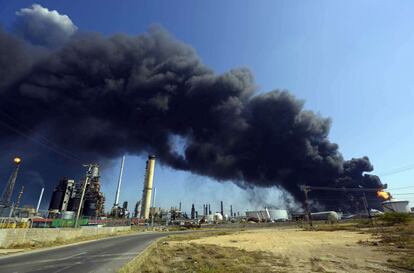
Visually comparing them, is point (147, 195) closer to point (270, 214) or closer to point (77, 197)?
point (77, 197)

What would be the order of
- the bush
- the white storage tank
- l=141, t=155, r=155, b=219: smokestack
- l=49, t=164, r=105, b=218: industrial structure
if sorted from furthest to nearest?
the white storage tank
l=141, t=155, r=155, b=219: smokestack
l=49, t=164, r=105, b=218: industrial structure
the bush

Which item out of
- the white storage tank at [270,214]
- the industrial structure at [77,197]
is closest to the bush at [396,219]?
the white storage tank at [270,214]

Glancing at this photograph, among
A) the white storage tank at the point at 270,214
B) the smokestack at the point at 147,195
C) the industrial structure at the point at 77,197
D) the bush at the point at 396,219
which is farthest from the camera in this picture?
the white storage tank at the point at 270,214

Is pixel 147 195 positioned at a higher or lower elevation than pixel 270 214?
higher

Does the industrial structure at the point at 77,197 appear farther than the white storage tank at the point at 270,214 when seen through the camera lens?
No

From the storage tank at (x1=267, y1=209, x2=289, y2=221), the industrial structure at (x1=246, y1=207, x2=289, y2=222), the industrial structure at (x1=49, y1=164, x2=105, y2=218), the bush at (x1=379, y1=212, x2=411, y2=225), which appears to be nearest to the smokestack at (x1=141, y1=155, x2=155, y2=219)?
the industrial structure at (x1=49, y1=164, x2=105, y2=218)

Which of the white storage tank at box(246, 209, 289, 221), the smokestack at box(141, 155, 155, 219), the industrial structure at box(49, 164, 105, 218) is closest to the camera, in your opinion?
the industrial structure at box(49, 164, 105, 218)

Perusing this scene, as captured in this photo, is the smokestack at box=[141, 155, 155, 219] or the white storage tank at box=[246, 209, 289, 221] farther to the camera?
the white storage tank at box=[246, 209, 289, 221]

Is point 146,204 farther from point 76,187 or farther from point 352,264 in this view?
point 352,264

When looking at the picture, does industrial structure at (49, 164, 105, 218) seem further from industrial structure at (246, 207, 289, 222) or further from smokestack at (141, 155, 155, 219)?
industrial structure at (246, 207, 289, 222)

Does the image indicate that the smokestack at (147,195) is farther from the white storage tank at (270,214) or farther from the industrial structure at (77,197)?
the white storage tank at (270,214)

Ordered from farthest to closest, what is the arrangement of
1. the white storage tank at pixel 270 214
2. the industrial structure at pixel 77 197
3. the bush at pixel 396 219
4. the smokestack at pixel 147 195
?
the white storage tank at pixel 270 214 → the smokestack at pixel 147 195 → the industrial structure at pixel 77 197 → the bush at pixel 396 219

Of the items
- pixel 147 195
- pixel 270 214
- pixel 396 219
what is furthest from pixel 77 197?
pixel 396 219

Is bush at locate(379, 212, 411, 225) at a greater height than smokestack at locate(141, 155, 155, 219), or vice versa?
smokestack at locate(141, 155, 155, 219)
